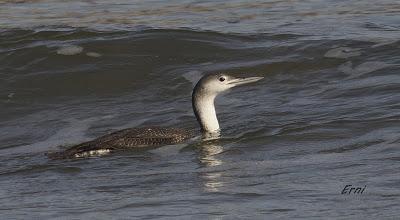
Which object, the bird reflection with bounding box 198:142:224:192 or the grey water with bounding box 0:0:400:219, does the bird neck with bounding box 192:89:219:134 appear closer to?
the grey water with bounding box 0:0:400:219

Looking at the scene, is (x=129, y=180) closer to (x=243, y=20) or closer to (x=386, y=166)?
(x=386, y=166)

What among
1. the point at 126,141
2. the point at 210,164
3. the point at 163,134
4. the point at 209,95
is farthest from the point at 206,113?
the point at 210,164

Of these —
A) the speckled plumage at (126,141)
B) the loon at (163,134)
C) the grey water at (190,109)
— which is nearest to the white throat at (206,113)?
the loon at (163,134)

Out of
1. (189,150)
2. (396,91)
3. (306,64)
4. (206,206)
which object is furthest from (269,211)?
(306,64)

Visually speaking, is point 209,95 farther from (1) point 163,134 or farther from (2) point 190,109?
(2) point 190,109

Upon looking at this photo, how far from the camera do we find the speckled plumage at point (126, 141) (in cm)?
1266

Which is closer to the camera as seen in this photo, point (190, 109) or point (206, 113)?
point (206, 113)

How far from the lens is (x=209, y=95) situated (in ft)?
46.3

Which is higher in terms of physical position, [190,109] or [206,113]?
[206,113]

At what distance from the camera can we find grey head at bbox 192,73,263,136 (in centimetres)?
1394

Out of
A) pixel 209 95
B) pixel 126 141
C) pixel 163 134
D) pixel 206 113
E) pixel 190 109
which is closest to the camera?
pixel 126 141

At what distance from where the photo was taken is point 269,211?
909cm

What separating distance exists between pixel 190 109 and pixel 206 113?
186 centimetres

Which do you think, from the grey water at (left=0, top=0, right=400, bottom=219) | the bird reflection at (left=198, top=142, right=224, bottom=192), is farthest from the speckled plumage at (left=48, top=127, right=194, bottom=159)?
the bird reflection at (left=198, top=142, right=224, bottom=192)
